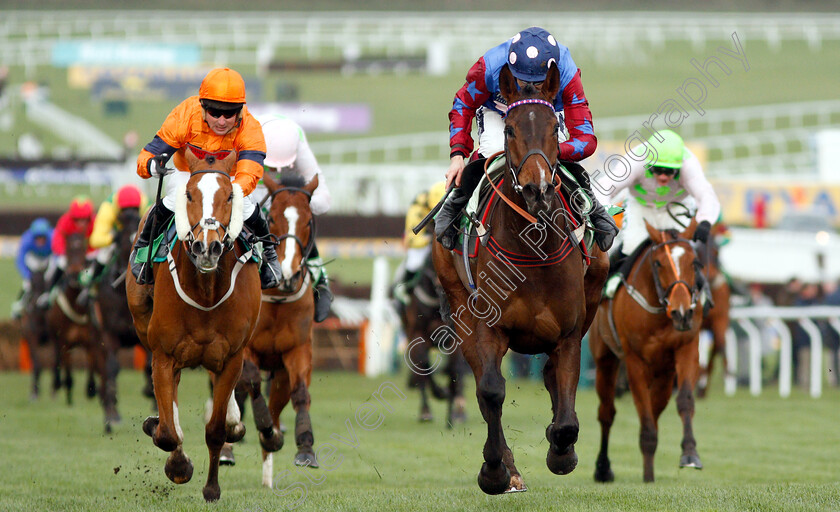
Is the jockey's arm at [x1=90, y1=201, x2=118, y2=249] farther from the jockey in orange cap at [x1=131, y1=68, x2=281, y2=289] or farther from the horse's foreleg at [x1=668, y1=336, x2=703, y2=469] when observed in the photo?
the horse's foreleg at [x1=668, y1=336, x2=703, y2=469]

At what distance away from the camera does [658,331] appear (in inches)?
312

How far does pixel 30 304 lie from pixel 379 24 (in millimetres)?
29238

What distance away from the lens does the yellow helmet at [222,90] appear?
230 inches

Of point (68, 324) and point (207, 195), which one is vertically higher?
point (207, 195)

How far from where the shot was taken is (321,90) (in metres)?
37.8

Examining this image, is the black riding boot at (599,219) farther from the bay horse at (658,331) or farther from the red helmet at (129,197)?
the red helmet at (129,197)

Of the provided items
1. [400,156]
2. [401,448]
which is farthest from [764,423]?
[400,156]

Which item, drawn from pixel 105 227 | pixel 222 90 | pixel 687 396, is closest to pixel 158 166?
pixel 222 90

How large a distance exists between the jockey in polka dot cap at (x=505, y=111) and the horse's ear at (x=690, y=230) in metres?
2.41

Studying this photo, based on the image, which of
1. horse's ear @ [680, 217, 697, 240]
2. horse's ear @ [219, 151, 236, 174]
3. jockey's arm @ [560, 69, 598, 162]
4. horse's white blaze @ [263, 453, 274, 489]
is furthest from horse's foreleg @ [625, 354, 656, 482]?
horse's ear @ [219, 151, 236, 174]

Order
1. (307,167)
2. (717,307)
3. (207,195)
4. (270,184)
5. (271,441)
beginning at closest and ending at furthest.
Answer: (207,195) < (271,441) < (270,184) < (307,167) < (717,307)

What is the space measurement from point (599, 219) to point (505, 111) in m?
0.77

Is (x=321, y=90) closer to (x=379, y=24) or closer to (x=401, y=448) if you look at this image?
(x=379, y=24)

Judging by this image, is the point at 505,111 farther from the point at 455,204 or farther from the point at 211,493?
the point at 211,493
